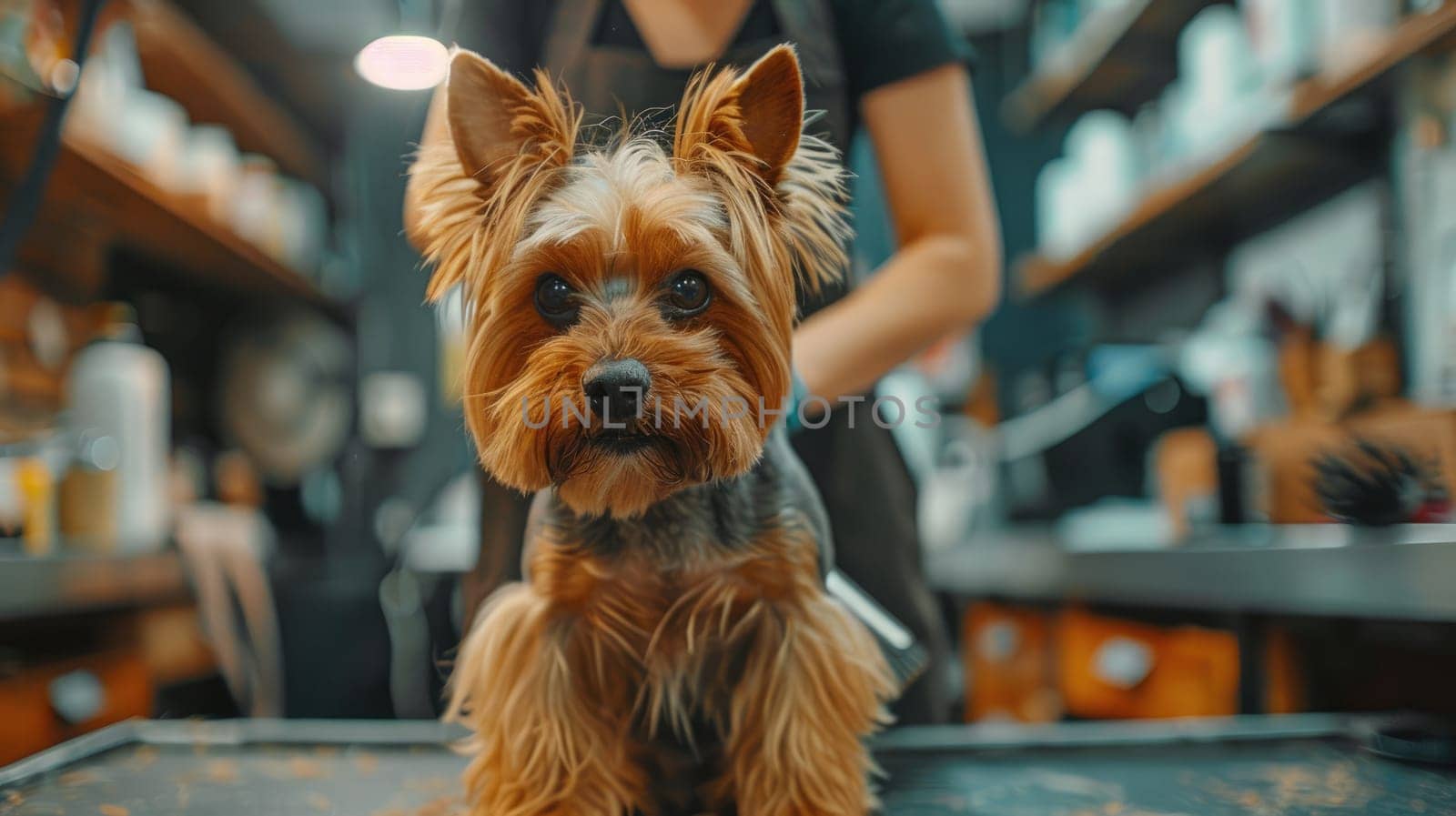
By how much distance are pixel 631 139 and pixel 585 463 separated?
0.20 meters

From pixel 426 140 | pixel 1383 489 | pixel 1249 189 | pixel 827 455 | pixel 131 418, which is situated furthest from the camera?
pixel 1249 189

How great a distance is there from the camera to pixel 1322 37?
1418mm

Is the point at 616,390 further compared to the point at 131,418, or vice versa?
the point at 131,418

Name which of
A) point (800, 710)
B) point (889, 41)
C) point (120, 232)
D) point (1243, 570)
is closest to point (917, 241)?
point (889, 41)

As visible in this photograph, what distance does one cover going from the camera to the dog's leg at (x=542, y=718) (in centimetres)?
67

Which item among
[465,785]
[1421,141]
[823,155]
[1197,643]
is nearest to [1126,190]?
[1421,141]

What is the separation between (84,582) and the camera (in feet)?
3.81

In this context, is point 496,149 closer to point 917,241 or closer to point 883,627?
point 917,241

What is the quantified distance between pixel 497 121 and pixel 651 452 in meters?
0.22

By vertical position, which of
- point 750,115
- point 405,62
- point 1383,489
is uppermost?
point 405,62

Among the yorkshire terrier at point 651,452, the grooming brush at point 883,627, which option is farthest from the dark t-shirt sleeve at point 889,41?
the grooming brush at point 883,627

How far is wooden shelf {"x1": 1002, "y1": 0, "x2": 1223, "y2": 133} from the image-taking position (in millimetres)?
1452

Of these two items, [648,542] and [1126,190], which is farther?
[1126,190]

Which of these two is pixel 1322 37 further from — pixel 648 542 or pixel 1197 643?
pixel 648 542
